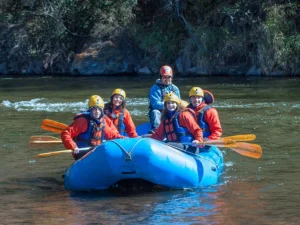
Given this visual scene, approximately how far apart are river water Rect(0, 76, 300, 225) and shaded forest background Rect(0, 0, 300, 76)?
5312 millimetres

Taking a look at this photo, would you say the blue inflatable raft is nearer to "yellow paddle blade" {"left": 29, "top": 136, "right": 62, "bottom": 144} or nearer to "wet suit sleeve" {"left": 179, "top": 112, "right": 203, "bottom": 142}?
"wet suit sleeve" {"left": 179, "top": 112, "right": 203, "bottom": 142}

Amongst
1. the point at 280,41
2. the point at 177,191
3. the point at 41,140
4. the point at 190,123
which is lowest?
the point at 177,191

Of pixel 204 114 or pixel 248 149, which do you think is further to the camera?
pixel 204 114

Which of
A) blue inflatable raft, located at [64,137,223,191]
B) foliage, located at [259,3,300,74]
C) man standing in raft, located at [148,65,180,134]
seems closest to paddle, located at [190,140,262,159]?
blue inflatable raft, located at [64,137,223,191]

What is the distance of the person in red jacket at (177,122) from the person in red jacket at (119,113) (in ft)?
2.12

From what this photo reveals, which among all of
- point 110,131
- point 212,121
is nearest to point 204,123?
point 212,121

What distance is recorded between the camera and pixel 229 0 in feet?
77.8

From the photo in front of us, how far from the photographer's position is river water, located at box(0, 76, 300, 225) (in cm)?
682

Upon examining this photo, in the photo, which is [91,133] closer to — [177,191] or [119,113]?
[119,113]

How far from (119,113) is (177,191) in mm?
1556

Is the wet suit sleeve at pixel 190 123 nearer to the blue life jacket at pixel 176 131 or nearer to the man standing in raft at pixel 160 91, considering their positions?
the blue life jacket at pixel 176 131

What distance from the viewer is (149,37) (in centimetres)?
2503

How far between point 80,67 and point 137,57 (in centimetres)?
216

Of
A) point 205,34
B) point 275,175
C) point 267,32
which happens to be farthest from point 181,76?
point 275,175
